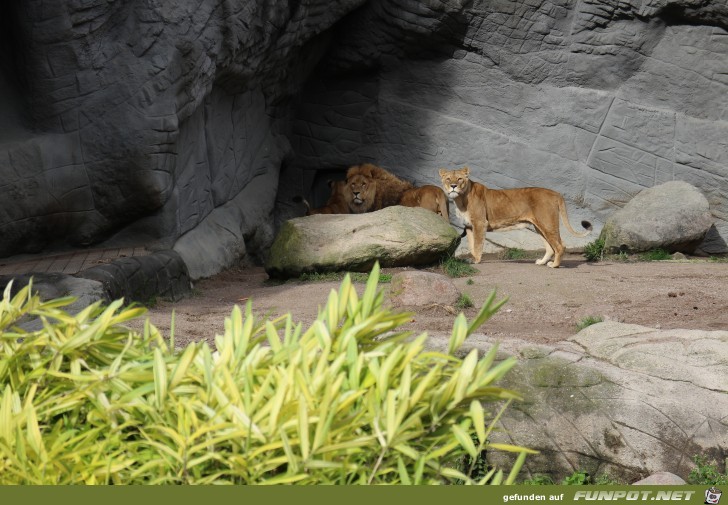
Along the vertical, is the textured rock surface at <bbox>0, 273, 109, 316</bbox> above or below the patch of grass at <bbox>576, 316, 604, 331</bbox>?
below

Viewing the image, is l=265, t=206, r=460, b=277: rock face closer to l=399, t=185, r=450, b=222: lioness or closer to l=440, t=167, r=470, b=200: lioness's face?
l=440, t=167, r=470, b=200: lioness's face

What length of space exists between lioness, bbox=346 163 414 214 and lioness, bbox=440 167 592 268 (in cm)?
142

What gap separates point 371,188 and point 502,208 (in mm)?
2198

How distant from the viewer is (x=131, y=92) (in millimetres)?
9992

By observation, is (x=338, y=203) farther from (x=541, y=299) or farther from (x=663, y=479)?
(x=663, y=479)

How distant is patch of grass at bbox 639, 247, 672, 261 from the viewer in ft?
42.0

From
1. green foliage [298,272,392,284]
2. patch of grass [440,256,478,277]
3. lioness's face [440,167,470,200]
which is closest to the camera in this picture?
green foliage [298,272,392,284]

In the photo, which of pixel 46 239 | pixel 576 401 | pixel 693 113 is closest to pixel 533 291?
pixel 576 401

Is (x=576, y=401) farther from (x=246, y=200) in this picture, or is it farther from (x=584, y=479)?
(x=246, y=200)

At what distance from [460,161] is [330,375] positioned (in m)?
12.6

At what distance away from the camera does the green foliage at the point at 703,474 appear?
4.79 m

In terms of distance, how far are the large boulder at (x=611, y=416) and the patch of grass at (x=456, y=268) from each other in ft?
18.3

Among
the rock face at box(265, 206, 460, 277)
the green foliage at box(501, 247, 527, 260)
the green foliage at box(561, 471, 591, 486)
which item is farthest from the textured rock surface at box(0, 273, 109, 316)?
the green foliage at box(501, 247, 527, 260)

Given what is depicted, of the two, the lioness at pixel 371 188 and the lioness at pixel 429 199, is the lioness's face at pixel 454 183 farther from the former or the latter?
the lioness at pixel 371 188
